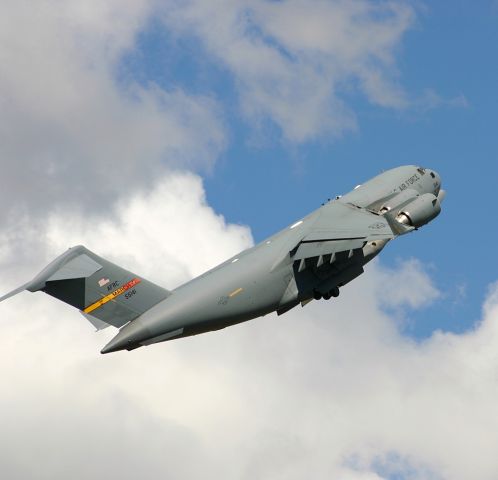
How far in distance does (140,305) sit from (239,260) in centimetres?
337

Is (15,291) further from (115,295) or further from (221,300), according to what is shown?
(221,300)

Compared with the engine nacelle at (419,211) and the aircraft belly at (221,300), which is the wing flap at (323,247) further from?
the engine nacelle at (419,211)

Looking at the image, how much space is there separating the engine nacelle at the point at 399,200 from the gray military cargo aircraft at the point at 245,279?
6cm

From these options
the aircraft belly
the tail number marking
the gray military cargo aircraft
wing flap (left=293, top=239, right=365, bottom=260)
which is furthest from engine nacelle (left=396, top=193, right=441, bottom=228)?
the tail number marking

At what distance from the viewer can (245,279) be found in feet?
109

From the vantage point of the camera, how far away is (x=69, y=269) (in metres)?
31.4

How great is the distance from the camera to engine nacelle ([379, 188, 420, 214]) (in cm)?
3781

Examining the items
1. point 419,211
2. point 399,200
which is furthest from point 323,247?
point 399,200

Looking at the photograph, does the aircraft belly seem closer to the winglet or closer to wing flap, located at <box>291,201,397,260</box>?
wing flap, located at <box>291,201,397,260</box>

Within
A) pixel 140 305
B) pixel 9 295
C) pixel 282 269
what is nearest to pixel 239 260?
pixel 282 269

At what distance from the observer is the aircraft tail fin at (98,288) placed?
3136 cm

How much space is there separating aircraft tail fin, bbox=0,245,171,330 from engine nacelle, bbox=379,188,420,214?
29.2ft

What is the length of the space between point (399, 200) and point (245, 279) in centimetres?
738

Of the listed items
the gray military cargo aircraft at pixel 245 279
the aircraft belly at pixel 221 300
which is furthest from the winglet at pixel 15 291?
the aircraft belly at pixel 221 300
